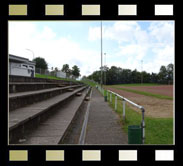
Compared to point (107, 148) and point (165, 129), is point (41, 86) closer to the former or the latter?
point (165, 129)

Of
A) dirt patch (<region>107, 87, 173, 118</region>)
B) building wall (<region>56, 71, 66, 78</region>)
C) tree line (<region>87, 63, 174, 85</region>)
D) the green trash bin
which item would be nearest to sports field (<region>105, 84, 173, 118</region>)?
dirt patch (<region>107, 87, 173, 118</region>)

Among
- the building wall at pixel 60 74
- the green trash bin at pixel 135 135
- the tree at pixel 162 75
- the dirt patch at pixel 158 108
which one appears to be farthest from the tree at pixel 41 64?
the tree at pixel 162 75

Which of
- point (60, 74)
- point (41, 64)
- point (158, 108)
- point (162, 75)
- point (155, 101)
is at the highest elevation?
point (41, 64)

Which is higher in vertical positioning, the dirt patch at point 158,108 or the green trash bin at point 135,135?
the green trash bin at point 135,135

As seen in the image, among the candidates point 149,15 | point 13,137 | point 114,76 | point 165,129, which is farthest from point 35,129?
point 114,76

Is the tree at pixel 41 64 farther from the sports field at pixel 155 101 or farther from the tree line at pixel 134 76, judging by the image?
the tree line at pixel 134 76

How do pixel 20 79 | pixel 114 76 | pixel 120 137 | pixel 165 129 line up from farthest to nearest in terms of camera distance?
pixel 114 76, pixel 20 79, pixel 165 129, pixel 120 137

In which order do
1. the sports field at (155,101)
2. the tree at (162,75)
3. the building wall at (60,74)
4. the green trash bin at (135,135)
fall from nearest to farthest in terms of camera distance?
the green trash bin at (135,135) → the sports field at (155,101) → the building wall at (60,74) → the tree at (162,75)

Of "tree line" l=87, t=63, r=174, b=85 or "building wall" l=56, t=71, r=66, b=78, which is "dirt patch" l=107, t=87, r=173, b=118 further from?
"tree line" l=87, t=63, r=174, b=85

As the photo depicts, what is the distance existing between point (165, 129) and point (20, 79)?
6.17 metres

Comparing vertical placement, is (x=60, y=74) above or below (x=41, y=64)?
below

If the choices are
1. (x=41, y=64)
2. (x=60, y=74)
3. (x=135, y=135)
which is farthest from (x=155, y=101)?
(x=41, y=64)

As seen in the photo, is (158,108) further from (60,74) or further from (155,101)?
(60,74)
